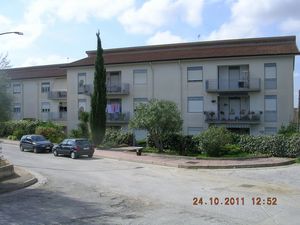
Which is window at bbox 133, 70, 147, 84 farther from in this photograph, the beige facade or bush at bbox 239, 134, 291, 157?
bush at bbox 239, 134, 291, 157

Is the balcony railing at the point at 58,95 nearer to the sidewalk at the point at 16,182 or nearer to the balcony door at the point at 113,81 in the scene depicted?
the balcony door at the point at 113,81

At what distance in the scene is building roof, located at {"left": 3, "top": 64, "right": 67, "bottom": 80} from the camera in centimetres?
6209

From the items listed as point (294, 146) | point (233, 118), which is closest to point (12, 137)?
point (233, 118)

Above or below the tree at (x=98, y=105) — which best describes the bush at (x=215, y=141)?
below

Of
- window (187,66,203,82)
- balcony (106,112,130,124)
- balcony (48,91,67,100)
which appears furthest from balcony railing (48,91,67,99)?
window (187,66,203,82)

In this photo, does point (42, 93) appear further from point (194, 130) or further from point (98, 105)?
point (194, 130)

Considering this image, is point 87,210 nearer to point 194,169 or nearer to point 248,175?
point 248,175

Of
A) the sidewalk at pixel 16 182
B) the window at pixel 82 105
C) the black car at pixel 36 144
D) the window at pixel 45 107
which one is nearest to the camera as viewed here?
the sidewalk at pixel 16 182

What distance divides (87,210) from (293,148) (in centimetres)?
2084

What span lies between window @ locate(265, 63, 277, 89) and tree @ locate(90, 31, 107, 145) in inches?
614

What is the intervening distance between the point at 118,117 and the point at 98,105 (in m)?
9.30

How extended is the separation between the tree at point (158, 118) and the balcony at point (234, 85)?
40.4 ft

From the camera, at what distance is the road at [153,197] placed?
11922mm

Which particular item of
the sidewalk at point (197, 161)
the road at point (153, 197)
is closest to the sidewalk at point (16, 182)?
the road at point (153, 197)
